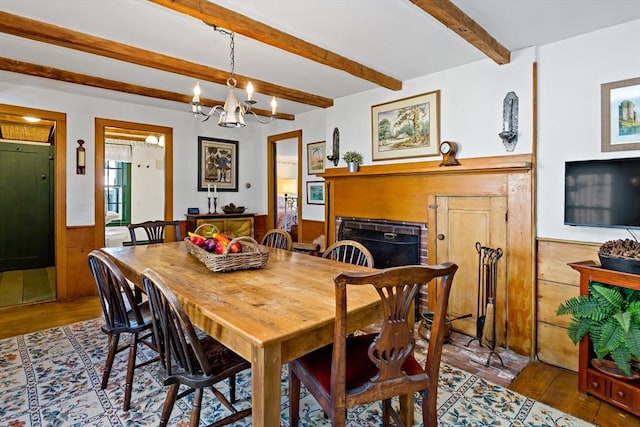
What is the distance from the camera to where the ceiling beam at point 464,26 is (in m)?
2.01

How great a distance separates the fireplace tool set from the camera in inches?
107

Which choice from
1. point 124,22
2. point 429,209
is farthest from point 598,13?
point 124,22

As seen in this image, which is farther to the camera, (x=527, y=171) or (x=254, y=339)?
(x=527, y=171)

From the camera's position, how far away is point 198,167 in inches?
208

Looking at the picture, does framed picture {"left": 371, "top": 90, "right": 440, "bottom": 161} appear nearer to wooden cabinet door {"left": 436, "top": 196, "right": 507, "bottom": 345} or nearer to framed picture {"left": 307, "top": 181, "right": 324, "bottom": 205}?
wooden cabinet door {"left": 436, "top": 196, "right": 507, "bottom": 345}

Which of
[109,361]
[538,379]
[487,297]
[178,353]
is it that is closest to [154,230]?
[109,361]

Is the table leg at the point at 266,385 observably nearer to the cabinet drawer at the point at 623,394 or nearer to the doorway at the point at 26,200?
the cabinet drawer at the point at 623,394

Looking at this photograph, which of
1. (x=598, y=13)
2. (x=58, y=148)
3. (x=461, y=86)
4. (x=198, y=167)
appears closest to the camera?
(x=598, y=13)

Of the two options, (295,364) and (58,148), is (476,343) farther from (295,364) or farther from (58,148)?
(58,148)

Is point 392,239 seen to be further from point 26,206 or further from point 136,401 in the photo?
point 26,206

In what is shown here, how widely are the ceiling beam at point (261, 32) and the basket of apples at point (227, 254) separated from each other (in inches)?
53.6

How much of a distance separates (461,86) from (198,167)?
3.79m

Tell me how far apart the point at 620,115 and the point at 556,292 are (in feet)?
4.33

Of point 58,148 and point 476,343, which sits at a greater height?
point 58,148
